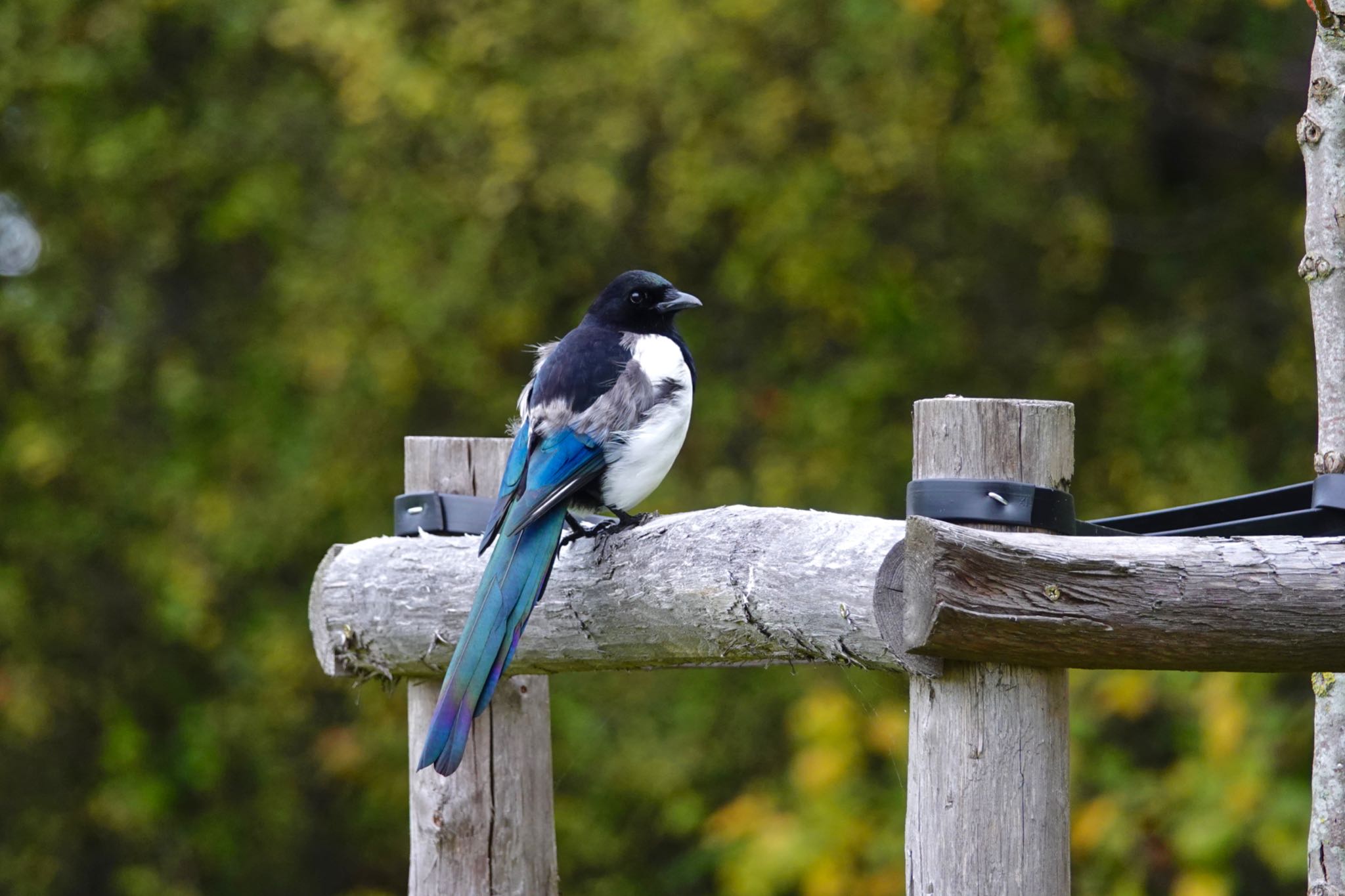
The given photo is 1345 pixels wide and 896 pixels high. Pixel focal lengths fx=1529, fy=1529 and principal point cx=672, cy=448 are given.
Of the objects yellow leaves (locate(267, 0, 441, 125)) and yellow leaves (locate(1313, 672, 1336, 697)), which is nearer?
yellow leaves (locate(1313, 672, 1336, 697))

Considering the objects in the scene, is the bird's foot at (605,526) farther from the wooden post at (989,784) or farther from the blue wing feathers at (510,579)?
the wooden post at (989,784)

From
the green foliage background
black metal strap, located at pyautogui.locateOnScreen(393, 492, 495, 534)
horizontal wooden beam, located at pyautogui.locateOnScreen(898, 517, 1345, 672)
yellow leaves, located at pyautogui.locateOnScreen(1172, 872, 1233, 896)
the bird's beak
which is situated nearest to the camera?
horizontal wooden beam, located at pyautogui.locateOnScreen(898, 517, 1345, 672)

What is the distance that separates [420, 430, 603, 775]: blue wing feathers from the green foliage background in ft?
10.4

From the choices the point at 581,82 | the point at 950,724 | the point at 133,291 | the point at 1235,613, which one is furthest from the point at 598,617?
the point at 133,291

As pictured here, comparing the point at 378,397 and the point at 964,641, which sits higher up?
the point at 378,397

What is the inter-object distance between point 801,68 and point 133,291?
3570 millimetres

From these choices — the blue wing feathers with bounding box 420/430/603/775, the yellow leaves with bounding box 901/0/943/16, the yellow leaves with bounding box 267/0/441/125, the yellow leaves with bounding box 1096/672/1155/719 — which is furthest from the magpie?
the yellow leaves with bounding box 267/0/441/125

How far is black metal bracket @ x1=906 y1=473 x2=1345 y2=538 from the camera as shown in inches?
82.0

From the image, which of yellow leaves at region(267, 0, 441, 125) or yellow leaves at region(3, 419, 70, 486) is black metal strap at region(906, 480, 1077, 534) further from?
yellow leaves at region(3, 419, 70, 486)

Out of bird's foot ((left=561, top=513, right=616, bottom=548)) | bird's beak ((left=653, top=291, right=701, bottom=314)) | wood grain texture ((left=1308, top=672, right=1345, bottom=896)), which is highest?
bird's beak ((left=653, top=291, right=701, bottom=314))

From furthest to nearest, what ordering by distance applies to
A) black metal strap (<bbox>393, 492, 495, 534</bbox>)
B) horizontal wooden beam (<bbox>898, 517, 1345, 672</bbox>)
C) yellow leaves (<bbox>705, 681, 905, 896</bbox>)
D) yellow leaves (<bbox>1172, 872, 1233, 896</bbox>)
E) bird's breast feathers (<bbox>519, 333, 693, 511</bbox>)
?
yellow leaves (<bbox>705, 681, 905, 896</bbox>) → yellow leaves (<bbox>1172, 872, 1233, 896</bbox>) → black metal strap (<bbox>393, 492, 495, 534</bbox>) → bird's breast feathers (<bbox>519, 333, 693, 511</bbox>) → horizontal wooden beam (<bbox>898, 517, 1345, 672</bbox>)

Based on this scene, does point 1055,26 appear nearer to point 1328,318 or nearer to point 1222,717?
point 1222,717

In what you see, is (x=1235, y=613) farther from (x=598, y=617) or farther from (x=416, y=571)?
(x=416, y=571)

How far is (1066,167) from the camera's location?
6520 millimetres
